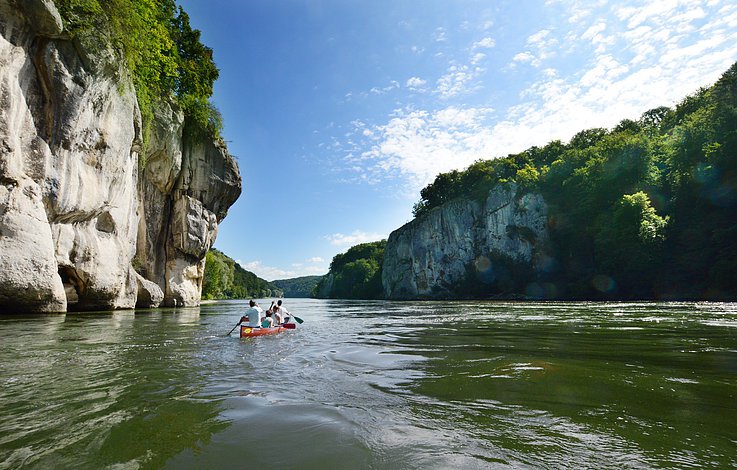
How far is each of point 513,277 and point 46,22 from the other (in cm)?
5728

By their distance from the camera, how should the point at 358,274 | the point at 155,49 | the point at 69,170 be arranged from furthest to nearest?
1. the point at 358,274
2. the point at 155,49
3. the point at 69,170

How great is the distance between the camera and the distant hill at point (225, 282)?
211ft

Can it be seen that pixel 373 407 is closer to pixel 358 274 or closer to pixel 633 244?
pixel 633 244

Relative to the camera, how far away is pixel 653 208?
40125 millimetres

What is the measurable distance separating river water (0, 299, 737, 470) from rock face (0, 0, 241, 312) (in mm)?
7328

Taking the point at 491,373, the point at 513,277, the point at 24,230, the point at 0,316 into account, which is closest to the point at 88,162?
the point at 24,230

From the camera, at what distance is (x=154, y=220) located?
89.9ft

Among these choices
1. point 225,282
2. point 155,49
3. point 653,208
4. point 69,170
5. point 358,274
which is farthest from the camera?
point 358,274

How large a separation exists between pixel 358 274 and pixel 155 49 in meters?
96.2

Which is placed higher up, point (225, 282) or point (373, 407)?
point (225, 282)

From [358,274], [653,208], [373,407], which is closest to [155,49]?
[373,407]

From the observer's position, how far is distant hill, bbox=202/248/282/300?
6444 cm

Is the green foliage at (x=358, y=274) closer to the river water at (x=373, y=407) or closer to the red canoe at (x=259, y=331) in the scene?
the red canoe at (x=259, y=331)

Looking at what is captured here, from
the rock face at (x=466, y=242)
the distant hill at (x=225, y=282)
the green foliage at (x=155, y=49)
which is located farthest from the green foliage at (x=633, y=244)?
the distant hill at (x=225, y=282)
